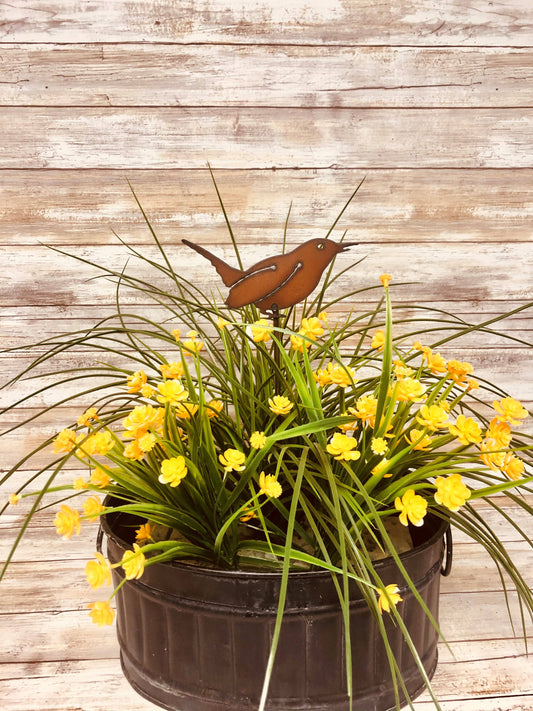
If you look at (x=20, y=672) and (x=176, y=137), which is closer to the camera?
(x=20, y=672)

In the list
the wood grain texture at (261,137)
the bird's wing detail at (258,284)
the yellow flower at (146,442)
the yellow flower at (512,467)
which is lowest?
the yellow flower at (512,467)

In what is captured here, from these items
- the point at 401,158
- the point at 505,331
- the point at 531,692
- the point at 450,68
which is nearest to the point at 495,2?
the point at 450,68

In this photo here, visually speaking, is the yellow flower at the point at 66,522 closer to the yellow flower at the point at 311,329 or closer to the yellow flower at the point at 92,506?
the yellow flower at the point at 92,506

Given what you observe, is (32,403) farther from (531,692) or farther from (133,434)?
(531,692)

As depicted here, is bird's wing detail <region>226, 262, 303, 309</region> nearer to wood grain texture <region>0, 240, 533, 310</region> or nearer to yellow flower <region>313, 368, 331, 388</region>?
yellow flower <region>313, 368, 331, 388</region>

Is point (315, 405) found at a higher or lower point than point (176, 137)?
lower

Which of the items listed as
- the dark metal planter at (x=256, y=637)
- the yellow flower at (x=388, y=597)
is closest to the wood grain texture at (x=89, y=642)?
the dark metal planter at (x=256, y=637)

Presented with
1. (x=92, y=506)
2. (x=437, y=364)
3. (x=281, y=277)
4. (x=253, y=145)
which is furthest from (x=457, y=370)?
(x=253, y=145)

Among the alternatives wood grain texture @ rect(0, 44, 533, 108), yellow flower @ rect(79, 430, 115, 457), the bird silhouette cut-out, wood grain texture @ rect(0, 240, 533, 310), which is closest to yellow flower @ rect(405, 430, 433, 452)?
the bird silhouette cut-out
